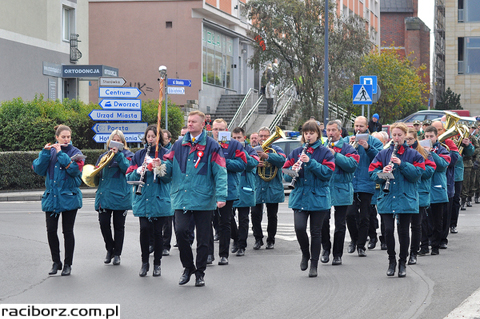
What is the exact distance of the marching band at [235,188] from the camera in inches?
332

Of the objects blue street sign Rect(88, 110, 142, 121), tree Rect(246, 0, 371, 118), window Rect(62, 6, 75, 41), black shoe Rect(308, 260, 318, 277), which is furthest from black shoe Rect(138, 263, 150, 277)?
window Rect(62, 6, 75, 41)

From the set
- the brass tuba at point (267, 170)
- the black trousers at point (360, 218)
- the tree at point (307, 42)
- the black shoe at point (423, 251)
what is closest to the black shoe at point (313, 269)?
the black trousers at point (360, 218)

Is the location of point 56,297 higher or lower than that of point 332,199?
lower

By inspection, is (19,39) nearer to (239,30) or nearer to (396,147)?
(239,30)

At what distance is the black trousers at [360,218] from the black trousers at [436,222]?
38.7 inches

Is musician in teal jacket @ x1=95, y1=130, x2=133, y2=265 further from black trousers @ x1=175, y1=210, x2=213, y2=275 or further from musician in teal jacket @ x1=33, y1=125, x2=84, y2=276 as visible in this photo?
black trousers @ x1=175, y1=210, x2=213, y2=275

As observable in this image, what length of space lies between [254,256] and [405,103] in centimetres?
3155

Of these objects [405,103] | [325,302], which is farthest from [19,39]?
[325,302]

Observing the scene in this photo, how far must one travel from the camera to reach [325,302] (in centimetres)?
752

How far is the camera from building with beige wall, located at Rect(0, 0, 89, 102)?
97.5ft

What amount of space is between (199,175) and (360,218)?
353 centimetres

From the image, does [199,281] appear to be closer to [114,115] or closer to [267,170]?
[267,170]

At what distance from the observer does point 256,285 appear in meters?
8.47

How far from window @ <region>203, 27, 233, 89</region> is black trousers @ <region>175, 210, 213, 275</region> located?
95.5 ft
